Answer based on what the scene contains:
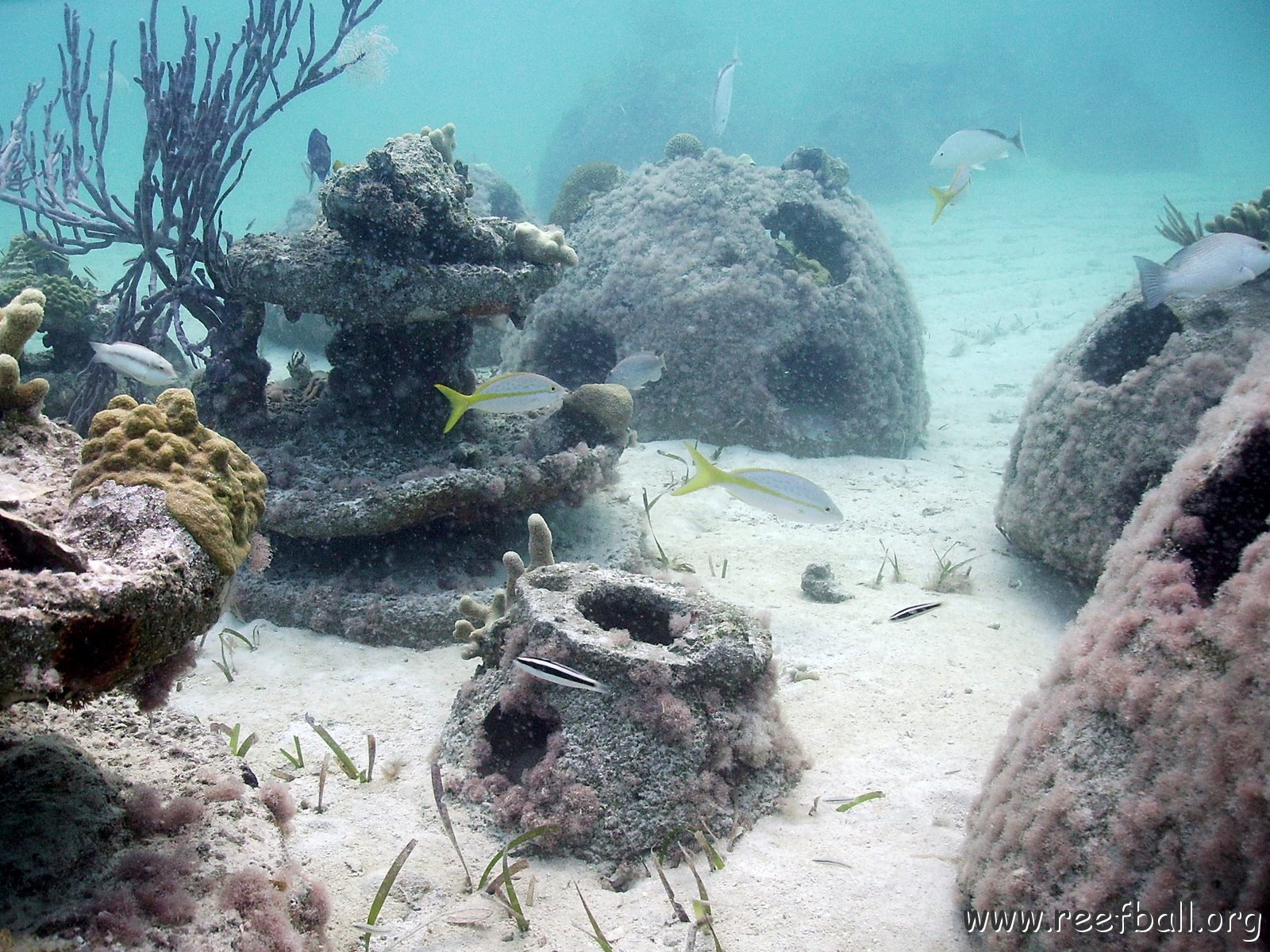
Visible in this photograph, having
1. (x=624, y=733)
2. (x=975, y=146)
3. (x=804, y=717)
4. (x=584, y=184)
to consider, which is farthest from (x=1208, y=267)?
→ (x=584, y=184)

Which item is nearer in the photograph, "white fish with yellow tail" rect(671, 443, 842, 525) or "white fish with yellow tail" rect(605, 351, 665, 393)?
"white fish with yellow tail" rect(671, 443, 842, 525)

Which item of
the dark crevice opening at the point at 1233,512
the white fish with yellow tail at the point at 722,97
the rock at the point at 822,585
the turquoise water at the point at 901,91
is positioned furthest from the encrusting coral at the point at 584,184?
the dark crevice opening at the point at 1233,512

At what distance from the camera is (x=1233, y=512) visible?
2.06 m

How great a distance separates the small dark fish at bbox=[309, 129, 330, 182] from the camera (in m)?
9.52

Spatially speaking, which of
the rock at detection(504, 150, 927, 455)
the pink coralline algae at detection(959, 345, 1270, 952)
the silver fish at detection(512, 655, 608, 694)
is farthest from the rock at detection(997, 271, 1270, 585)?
the silver fish at detection(512, 655, 608, 694)

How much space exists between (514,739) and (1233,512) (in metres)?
2.93

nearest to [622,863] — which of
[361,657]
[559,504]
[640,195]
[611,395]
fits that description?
[361,657]

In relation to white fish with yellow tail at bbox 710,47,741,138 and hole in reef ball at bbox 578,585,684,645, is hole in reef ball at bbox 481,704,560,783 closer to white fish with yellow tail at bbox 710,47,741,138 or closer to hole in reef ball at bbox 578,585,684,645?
hole in reef ball at bbox 578,585,684,645

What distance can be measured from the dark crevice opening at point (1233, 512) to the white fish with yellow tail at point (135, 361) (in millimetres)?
6323

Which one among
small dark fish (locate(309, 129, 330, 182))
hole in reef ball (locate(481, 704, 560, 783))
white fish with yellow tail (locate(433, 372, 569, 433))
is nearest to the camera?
hole in reef ball (locate(481, 704, 560, 783))

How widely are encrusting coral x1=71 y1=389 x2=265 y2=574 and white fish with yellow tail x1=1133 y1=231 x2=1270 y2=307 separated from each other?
5338mm

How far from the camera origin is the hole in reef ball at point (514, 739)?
3146mm

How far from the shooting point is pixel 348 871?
2.55 meters

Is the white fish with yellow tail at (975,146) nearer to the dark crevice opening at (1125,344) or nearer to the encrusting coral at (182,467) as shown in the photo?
the dark crevice opening at (1125,344)
